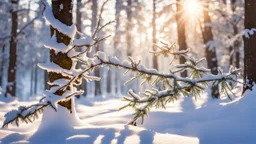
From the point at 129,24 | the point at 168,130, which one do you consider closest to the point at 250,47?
the point at 168,130

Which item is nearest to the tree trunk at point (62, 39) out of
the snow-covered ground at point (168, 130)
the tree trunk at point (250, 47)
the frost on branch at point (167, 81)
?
the frost on branch at point (167, 81)

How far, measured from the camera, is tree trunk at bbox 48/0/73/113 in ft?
18.1

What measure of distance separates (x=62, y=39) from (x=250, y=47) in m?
4.84

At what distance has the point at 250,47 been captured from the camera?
7926 mm

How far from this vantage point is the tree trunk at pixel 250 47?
7.76 metres

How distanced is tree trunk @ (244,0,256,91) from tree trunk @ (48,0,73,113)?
4562mm

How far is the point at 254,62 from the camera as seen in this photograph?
7.75m

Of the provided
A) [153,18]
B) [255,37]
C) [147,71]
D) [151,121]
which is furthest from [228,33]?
[147,71]

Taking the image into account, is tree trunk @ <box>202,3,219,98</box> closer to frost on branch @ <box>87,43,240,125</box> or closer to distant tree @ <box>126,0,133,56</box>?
frost on branch @ <box>87,43,240,125</box>

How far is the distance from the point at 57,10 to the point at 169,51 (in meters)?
2.13

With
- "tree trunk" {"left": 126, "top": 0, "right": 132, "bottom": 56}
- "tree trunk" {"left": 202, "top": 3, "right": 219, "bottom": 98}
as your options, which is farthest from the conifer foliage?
"tree trunk" {"left": 126, "top": 0, "right": 132, "bottom": 56}

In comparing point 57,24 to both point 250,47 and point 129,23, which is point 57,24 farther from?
point 129,23

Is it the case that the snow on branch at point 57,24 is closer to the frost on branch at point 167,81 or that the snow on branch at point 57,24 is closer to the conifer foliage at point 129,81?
the conifer foliage at point 129,81

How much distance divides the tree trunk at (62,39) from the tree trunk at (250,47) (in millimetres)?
4562
